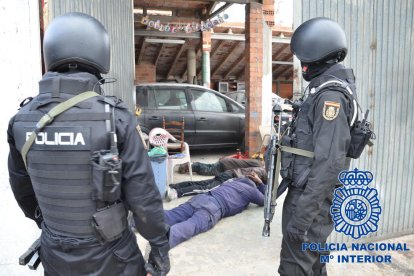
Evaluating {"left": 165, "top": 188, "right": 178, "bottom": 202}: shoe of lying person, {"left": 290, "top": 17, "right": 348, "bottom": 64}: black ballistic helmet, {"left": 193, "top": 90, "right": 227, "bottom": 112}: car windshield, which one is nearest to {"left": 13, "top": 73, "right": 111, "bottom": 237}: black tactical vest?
{"left": 290, "top": 17, "right": 348, "bottom": 64}: black ballistic helmet

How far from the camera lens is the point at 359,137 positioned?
1816 mm

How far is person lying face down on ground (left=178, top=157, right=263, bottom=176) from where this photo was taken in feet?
17.0

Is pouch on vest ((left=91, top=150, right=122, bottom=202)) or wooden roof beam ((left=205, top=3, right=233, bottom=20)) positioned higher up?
wooden roof beam ((left=205, top=3, right=233, bottom=20))

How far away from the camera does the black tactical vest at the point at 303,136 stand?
1783mm

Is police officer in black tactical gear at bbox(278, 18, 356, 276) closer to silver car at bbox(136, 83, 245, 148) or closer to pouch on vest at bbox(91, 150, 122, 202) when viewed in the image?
pouch on vest at bbox(91, 150, 122, 202)

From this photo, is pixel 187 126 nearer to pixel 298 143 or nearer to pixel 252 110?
pixel 252 110

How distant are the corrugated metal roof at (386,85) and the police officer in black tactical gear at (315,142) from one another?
2.83 feet

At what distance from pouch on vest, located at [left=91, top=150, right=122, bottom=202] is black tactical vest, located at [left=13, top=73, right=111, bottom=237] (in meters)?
0.04

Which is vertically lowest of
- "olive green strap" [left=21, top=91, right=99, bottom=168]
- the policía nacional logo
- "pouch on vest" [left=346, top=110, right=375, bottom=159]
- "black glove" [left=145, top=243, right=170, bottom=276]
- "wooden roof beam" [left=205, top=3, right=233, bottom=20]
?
the policía nacional logo

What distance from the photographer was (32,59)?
2.21 m

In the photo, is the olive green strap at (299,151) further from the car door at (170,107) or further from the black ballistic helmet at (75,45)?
the car door at (170,107)

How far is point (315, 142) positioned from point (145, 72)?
11.8 meters

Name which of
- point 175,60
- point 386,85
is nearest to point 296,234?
point 386,85

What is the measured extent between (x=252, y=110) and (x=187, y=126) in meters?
1.35
